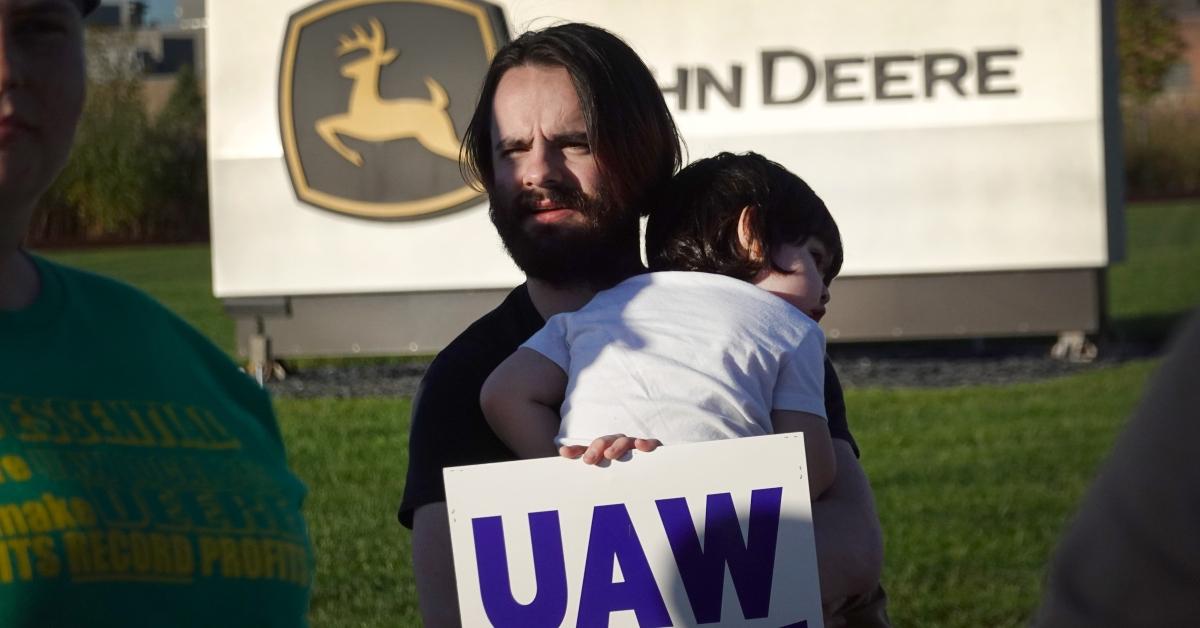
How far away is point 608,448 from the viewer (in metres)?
2.49

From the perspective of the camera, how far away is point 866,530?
8.74 ft

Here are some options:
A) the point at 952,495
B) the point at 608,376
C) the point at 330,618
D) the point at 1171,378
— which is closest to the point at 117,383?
the point at 608,376

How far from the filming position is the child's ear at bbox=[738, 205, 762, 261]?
2.80m

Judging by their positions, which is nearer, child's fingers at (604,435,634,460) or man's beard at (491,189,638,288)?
child's fingers at (604,435,634,460)

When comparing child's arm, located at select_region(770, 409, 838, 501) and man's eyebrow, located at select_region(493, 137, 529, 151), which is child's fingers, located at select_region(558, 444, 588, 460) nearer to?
child's arm, located at select_region(770, 409, 838, 501)

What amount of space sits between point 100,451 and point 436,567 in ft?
2.44

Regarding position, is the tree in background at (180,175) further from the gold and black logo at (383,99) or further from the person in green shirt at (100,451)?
the person in green shirt at (100,451)

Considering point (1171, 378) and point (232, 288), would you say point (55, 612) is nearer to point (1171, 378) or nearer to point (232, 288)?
point (1171, 378)

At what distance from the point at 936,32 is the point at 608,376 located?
9.62m

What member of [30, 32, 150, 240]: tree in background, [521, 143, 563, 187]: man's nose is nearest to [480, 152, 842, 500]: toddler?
[521, 143, 563, 187]: man's nose

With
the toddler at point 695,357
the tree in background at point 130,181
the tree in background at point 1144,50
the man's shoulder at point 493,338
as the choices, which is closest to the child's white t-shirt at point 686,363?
the toddler at point 695,357

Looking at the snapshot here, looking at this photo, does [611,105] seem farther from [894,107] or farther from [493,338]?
[894,107]

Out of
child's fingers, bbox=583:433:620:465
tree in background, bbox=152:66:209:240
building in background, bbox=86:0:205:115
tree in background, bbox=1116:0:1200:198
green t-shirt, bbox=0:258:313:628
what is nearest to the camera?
green t-shirt, bbox=0:258:313:628

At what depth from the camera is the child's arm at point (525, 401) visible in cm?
262
